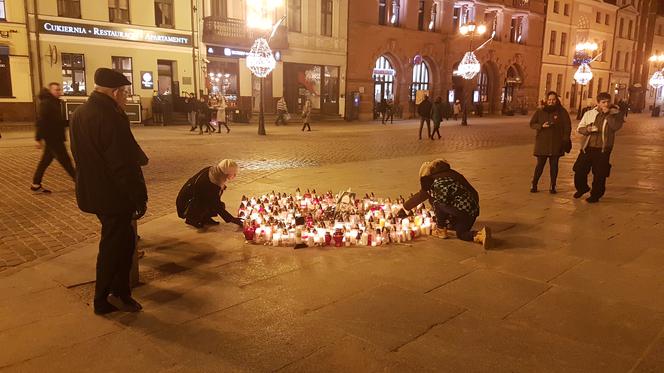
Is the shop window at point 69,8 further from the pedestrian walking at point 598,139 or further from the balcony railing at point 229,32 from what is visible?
the pedestrian walking at point 598,139

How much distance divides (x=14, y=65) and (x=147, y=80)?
5696 mm

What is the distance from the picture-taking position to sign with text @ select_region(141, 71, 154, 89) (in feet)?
86.0

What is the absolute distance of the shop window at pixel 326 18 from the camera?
105 feet

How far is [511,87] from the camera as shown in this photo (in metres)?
46.2

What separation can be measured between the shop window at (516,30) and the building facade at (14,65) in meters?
37.3

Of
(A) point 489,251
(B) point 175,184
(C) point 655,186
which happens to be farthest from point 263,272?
(C) point 655,186

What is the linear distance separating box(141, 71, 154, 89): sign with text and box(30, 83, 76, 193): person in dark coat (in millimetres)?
17689

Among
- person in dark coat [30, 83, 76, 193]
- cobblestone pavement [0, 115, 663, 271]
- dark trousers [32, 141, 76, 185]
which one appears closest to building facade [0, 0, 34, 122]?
cobblestone pavement [0, 115, 663, 271]

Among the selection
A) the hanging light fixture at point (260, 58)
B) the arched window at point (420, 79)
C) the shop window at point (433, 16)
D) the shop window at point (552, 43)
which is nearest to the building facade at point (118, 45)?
the hanging light fixture at point (260, 58)

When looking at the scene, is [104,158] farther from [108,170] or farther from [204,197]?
[204,197]

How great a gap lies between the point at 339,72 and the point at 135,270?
97.1ft

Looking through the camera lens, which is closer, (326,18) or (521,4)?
(326,18)

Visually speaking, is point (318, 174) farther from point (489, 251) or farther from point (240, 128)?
point (240, 128)

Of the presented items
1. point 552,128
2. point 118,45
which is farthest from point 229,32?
point 552,128
